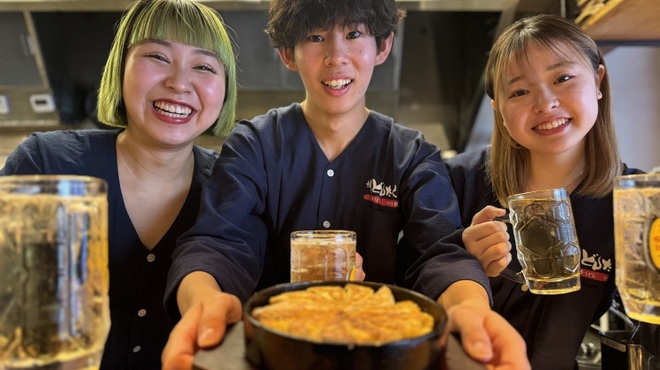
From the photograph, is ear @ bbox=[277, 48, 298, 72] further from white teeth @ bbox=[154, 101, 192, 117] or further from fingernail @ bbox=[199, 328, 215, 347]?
fingernail @ bbox=[199, 328, 215, 347]

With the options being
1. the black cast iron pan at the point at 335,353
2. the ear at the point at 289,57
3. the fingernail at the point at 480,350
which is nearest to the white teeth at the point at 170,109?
the ear at the point at 289,57

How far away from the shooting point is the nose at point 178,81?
1317 millimetres

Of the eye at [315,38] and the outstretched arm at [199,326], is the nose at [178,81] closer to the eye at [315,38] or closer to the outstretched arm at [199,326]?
the eye at [315,38]

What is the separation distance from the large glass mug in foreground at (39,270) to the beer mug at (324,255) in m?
0.41

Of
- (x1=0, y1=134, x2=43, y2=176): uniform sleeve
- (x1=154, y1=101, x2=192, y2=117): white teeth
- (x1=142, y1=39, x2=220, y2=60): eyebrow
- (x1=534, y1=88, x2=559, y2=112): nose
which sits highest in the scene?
(x1=142, y1=39, x2=220, y2=60): eyebrow

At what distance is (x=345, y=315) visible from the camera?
61 cm

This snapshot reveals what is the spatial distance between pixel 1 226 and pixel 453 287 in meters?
0.71

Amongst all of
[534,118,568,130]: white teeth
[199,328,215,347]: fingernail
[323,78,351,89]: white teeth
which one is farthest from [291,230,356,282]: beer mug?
[534,118,568,130]: white teeth

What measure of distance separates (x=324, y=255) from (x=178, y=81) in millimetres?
717

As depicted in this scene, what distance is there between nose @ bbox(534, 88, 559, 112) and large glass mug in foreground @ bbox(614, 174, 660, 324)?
57cm

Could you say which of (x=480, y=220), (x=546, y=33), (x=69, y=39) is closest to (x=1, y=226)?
(x=480, y=220)

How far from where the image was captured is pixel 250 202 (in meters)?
1.22

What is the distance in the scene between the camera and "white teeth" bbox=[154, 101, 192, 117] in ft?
4.43

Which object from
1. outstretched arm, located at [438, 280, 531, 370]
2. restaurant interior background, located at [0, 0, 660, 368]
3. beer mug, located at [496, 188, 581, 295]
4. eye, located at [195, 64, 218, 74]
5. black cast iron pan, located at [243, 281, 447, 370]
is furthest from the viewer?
restaurant interior background, located at [0, 0, 660, 368]
